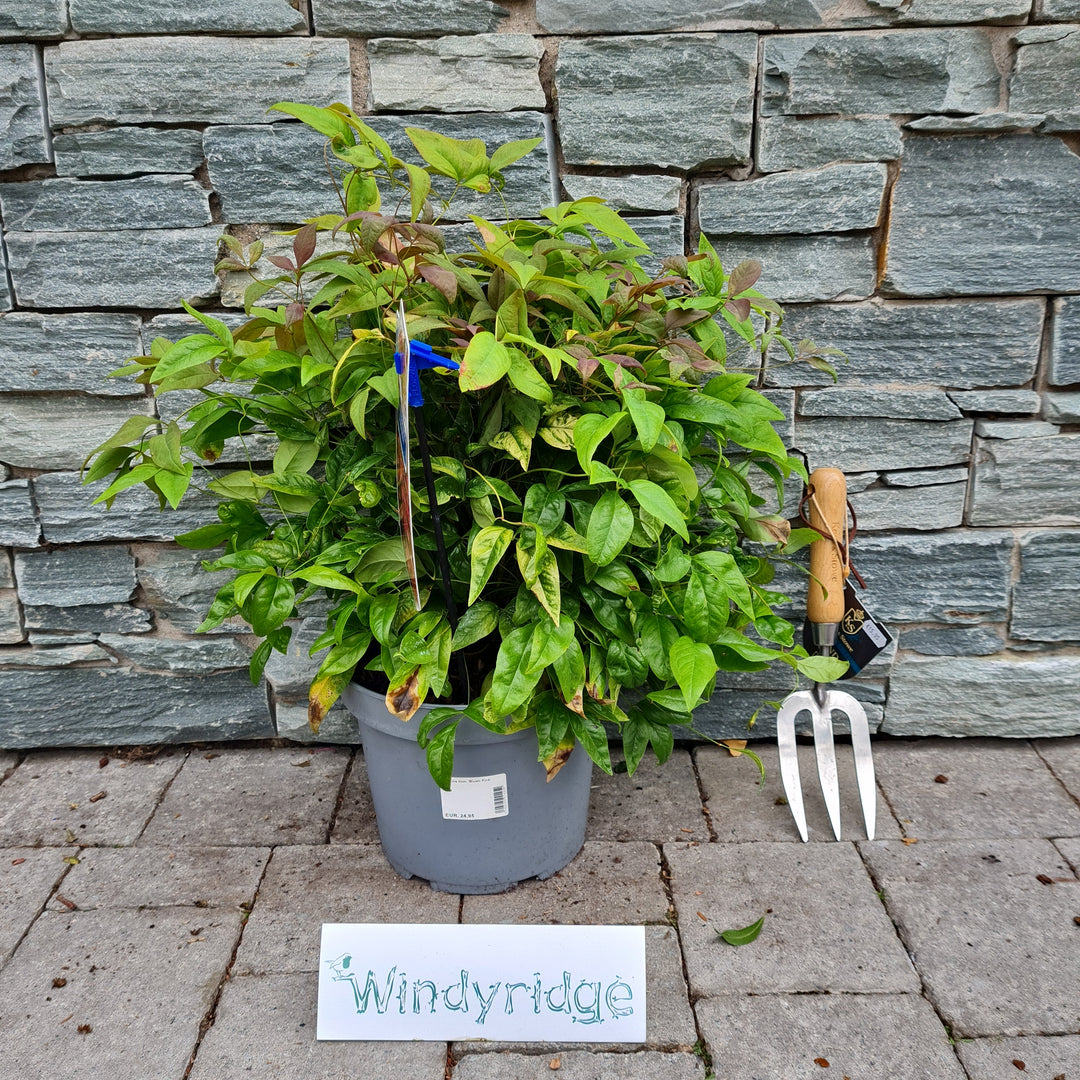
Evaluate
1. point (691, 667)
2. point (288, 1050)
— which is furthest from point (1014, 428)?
point (288, 1050)

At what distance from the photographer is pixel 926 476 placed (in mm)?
1909

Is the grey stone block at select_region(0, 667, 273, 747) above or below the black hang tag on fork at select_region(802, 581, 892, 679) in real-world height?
below

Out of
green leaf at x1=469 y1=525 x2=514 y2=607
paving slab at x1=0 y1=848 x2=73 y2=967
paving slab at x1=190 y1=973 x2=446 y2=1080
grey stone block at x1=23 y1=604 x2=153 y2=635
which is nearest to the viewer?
green leaf at x1=469 y1=525 x2=514 y2=607

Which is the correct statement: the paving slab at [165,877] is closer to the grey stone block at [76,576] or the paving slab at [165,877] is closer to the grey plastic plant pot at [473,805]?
the grey plastic plant pot at [473,805]

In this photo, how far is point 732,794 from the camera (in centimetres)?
191

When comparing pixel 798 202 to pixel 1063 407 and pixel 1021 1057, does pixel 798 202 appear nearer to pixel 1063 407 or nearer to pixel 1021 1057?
pixel 1063 407

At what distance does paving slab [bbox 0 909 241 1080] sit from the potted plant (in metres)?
0.43

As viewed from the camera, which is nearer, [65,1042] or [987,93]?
[65,1042]

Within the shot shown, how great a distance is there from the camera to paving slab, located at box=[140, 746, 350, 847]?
1.81m

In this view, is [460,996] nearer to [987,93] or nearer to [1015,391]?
[1015,391]

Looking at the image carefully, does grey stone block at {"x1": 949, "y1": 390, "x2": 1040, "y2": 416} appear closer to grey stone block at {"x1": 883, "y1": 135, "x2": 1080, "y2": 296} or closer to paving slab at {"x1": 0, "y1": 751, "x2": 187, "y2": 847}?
grey stone block at {"x1": 883, "y1": 135, "x2": 1080, "y2": 296}

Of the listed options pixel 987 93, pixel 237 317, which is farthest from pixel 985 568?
pixel 237 317

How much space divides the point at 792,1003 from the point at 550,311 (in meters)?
1.16

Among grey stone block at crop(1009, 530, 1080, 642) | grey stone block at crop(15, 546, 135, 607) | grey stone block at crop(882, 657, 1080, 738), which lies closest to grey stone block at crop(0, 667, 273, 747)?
grey stone block at crop(15, 546, 135, 607)
